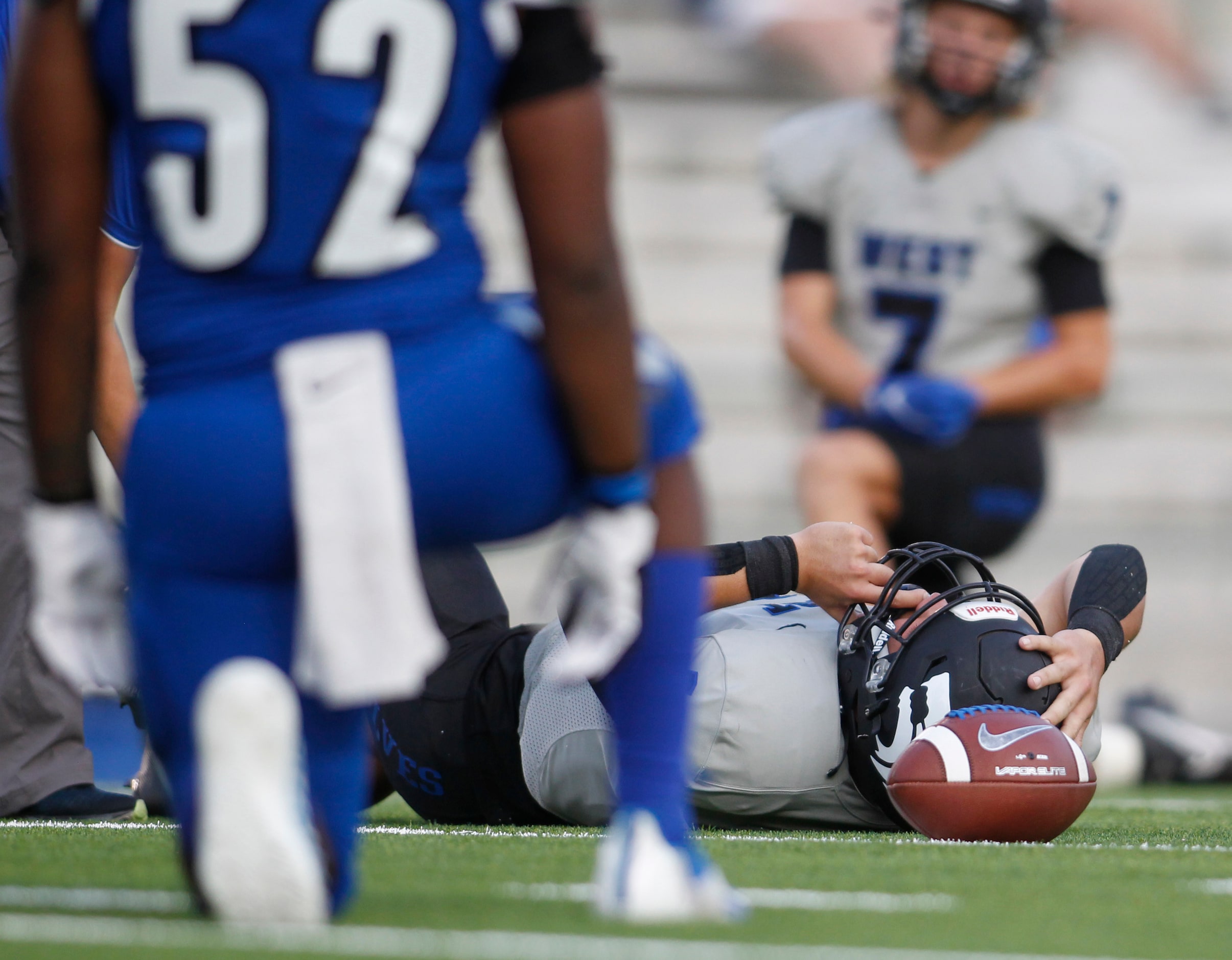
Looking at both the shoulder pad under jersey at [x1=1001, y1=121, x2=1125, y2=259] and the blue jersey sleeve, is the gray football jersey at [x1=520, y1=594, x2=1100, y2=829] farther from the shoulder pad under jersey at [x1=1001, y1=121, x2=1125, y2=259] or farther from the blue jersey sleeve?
the shoulder pad under jersey at [x1=1001, y1=121, x2=1125, y2=259]

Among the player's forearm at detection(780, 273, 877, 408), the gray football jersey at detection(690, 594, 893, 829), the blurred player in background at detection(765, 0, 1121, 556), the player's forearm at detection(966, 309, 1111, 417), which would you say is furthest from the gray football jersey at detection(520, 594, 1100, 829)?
the player's forearm at detection(966, 309, 1111, 417)

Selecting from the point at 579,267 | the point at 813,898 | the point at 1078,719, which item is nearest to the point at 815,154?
the point at 1078,719

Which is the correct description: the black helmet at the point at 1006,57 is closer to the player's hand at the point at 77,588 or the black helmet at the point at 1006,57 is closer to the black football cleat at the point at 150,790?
the black football cleat at the point at 150,790

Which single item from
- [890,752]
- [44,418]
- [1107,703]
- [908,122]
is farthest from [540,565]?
[44,418]

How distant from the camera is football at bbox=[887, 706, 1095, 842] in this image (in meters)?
2.81

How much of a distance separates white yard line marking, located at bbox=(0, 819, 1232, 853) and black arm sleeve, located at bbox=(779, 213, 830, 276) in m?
2.56

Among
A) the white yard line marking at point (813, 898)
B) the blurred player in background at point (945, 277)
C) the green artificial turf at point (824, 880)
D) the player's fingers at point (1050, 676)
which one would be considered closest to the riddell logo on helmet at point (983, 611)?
the player's fingers at point (1050, 676)

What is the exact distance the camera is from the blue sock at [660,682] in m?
2.01

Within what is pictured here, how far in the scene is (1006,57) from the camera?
5.26m

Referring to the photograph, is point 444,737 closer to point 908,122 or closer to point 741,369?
point 908,122

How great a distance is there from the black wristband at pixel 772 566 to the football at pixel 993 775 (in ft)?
1.47

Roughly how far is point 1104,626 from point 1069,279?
2.38m

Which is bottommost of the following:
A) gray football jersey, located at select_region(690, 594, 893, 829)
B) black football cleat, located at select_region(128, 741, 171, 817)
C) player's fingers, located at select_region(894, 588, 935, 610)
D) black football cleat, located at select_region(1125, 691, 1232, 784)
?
black football cleat, located at select_region(1125, 691, 1232, 784)

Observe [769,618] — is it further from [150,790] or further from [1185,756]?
[1185,756]
